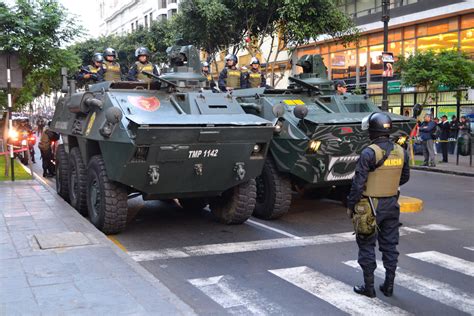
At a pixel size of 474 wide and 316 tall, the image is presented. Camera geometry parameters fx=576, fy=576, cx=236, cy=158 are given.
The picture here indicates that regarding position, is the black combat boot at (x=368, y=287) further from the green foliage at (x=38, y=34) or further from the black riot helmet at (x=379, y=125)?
the green foliage at (x=38, y=34)

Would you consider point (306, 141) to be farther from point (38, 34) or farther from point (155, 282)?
point (38, 34)

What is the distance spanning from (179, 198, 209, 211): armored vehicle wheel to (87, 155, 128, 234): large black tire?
2.12 meters

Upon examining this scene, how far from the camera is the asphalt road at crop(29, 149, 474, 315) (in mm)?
5355

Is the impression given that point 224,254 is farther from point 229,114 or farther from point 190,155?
point 229,114

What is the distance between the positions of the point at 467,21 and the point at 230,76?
617 inches

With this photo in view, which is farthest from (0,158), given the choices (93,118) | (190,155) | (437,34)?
(437,34)

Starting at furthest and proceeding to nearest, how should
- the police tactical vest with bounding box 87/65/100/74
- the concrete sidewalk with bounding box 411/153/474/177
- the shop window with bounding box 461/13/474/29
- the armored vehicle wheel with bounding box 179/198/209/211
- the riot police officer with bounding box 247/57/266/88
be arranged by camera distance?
the shop window with bounding box 461/13/474/29 < the concrete sidewalk with bounding box 411/153/474/177 < the riot police officer with bounding box 247/57/266/88 < the police tactical vest with bounding box 87/65/100/74 < the armored vehicle wheel with bounding box 179/198/209/211

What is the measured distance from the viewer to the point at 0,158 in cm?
1889

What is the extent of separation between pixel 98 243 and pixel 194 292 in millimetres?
1670

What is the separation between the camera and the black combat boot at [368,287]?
549 cm

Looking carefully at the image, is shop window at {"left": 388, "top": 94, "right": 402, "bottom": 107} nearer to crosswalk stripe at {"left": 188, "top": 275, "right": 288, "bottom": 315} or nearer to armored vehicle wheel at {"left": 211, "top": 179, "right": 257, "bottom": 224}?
armored vehicle wheel at {"left": 211, "top": 179, "right": 257, "bottom": 224}

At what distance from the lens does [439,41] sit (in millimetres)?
25219

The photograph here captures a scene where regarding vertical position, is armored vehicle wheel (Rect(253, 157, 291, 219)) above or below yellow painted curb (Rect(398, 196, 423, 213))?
above

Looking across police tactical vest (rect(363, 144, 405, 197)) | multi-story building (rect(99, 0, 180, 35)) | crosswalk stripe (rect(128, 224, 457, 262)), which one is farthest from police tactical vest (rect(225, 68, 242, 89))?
multi-story building (rect(99, 0, 180, 35))
